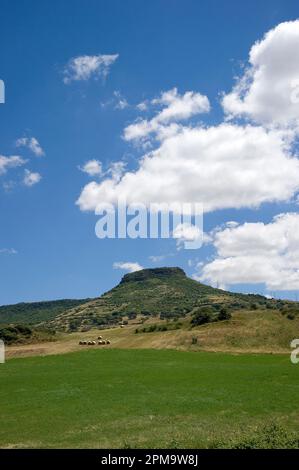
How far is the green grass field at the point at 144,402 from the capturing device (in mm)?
27812

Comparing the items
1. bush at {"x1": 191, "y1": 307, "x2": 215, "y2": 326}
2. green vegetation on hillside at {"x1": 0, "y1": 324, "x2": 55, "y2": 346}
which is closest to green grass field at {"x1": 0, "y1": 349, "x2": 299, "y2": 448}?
bush at {"x1": 191, "y1": 307, "x2": 215, "y2": 326}

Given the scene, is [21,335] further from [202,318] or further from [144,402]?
[144,402]

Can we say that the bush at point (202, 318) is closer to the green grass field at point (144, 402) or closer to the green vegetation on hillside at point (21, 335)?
the green vegetation on hillside at point (21, 335)

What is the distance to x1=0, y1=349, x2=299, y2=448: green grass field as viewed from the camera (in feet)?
91.2

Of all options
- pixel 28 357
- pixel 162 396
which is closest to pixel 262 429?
pixel 162 396

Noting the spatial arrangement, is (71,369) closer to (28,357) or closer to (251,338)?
(28,357)
